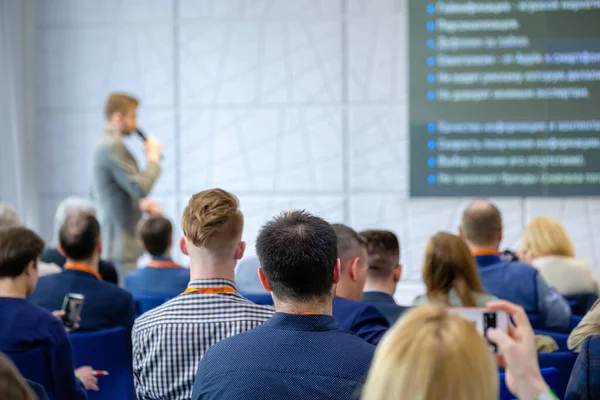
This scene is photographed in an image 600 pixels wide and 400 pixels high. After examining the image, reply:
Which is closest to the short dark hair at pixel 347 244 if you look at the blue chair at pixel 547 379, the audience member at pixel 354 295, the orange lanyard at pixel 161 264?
the audience member at pixel 354 295

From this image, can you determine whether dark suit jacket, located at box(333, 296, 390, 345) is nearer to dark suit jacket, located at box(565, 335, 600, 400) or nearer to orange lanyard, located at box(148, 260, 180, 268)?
dark suit jacket, located at box(565, 335, 600, 400)

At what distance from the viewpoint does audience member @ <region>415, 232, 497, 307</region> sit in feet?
9.44

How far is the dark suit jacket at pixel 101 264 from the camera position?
4.00m

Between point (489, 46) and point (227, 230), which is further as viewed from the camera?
point (489, 46)

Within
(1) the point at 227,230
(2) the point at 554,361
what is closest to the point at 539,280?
(2) the point at 554,361

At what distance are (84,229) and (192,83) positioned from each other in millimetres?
3755

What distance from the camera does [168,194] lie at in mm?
6887

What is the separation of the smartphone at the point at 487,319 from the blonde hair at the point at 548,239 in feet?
10.3

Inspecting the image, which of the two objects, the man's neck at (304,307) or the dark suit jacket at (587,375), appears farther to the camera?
the man's neck at (304,307)

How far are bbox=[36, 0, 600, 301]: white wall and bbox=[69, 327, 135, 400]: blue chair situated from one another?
388 centimetres

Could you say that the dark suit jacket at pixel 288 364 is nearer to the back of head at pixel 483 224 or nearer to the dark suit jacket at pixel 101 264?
the back of head at pixel 483 224

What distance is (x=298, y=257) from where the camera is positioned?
67.4 inches

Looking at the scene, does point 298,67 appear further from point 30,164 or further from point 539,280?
point 539,280

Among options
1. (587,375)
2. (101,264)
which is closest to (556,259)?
(101,264)
